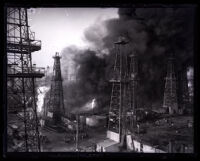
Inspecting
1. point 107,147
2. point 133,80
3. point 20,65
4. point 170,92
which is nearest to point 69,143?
point 107,147

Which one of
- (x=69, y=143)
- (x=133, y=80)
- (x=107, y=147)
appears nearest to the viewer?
(x=107, y=147)

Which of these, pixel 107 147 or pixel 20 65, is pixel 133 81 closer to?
pixel 107 147

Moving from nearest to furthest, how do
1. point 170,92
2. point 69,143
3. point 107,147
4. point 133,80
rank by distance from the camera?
point 107,147 → point 69,143 → point 133,80 → point 170,92

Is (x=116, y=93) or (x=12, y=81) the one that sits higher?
(x=12, y=81)

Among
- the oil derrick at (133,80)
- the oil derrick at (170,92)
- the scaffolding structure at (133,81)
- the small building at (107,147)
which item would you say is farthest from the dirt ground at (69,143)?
the oil derrick at (170,92)

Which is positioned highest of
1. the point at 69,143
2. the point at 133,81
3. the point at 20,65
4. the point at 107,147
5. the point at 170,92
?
the point at 20,65

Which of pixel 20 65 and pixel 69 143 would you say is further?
pixel 69 143

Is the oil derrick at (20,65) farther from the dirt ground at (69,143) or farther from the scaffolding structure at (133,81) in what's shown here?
the scaffolding structure at (133,81)

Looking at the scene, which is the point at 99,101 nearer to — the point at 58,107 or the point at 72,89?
the point at 72,89
